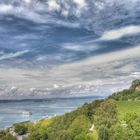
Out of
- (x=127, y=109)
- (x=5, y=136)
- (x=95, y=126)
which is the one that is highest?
(x=127, y=109)

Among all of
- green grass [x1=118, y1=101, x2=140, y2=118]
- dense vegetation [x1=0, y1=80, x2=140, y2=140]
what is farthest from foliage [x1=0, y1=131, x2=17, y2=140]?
green grass [x1=118, y1=101, x2=140, y2=118]

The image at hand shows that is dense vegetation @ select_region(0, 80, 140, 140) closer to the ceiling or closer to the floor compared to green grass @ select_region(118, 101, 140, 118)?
closer to the floor

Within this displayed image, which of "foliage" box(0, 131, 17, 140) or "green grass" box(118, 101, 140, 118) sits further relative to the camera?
"foliage" box(0, 131, 17, 140)

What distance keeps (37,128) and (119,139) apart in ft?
298

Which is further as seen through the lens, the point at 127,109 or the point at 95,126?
the point at 127,109

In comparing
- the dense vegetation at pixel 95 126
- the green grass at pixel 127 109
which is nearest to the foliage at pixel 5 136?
the dense vegetation at pixel 95 126

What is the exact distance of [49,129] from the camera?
176m

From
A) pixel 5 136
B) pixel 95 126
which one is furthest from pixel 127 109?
pixel 5 136

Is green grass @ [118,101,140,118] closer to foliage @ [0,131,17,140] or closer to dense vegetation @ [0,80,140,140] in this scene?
dense vegetation @ [0,80,140,140]

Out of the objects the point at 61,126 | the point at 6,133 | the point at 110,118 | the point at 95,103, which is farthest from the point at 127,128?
the point at 6,133

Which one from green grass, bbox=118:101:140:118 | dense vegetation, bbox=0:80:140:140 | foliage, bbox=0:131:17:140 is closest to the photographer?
dense vegetation, bbox=0:80:140:140

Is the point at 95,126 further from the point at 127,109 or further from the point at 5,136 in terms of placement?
the point at 5,136

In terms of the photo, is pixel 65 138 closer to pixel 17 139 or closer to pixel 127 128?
pixel 127 128

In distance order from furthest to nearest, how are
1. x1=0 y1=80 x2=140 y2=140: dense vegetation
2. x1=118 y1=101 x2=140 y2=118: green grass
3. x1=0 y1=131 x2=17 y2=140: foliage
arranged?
x1=0 y1=131 x2=17 y2=140: foliage, x1=118 y1=101 x2=140 y2=118: green grass, x1=0 y1=80 x2=140 y2=140: dense vegetation
